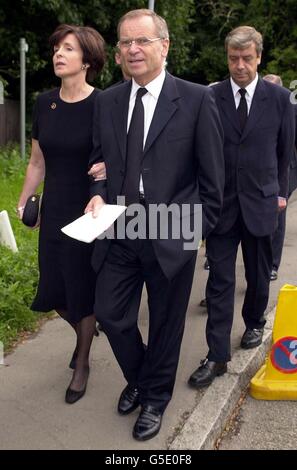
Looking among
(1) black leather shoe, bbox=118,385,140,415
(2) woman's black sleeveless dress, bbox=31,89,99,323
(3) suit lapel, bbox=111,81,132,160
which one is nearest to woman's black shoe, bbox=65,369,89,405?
(1) black leather shoe, bbox=118,385,140,415

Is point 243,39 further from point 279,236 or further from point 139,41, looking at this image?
point 279,236

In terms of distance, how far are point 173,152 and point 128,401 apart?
4.49 ft

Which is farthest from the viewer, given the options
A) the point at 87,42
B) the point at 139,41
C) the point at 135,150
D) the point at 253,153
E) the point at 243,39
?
the point at 253,153

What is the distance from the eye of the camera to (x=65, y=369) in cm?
393

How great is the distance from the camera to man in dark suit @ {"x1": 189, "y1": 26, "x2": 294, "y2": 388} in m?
3.70

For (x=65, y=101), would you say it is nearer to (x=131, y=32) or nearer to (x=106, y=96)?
(x=106, y=96)

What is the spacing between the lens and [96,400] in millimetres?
3514

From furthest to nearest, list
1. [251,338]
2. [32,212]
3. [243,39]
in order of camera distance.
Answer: [251,338], [243,39], [32,212]

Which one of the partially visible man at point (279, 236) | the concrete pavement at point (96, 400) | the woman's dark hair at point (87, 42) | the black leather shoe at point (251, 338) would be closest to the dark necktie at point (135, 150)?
the woman's dark hair at point (87, 42)

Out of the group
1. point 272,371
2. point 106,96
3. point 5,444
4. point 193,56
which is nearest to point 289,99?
point 106,96

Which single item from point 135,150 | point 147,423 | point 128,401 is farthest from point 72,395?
point 135,150

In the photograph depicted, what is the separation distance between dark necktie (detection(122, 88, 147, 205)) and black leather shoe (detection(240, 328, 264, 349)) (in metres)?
1.61

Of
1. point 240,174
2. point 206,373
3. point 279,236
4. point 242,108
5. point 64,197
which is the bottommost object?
point 206,373

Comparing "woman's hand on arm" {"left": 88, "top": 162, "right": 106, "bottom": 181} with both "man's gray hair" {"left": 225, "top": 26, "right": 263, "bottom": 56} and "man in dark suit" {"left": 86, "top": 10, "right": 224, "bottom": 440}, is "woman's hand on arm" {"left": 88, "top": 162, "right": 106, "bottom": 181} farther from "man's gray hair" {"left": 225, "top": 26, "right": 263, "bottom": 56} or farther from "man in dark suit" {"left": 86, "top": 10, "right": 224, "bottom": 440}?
"man's gray hair" {"left": 225, "top": 26, "right": 263, "bottom": 56}
